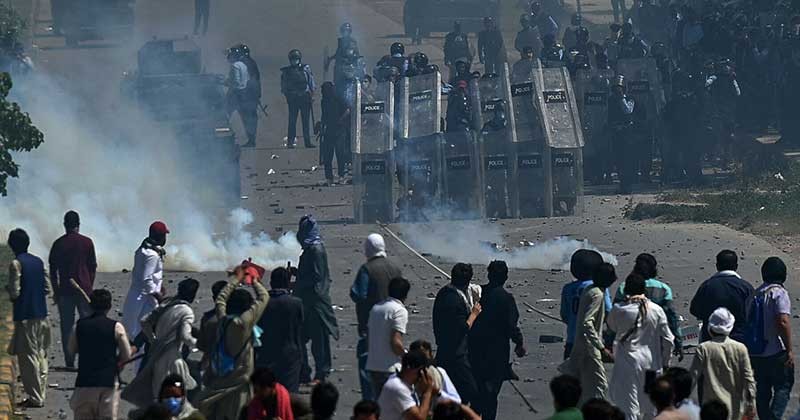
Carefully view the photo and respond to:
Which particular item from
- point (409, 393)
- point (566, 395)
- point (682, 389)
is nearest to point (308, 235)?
point (409, 393)

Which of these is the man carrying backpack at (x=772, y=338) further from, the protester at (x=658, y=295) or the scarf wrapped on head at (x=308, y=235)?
the scarf wrapped on head at (x=308, y=235)

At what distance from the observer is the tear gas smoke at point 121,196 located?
19766mm

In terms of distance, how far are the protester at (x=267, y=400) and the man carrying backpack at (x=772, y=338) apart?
3.73 metres

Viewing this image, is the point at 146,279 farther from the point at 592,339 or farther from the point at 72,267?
the point at 592,339

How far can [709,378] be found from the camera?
434 inches

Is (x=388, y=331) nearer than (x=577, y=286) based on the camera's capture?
Yes

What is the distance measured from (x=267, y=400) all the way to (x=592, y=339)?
281 cm

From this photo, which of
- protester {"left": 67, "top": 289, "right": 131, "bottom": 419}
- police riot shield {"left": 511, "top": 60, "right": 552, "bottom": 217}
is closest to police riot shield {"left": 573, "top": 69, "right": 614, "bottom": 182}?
police riot shield {"left": 511, "top": 60, "right": 552, "bottom": 217}

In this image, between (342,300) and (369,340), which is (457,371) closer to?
(369,340)

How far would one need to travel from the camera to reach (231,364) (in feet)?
37.7

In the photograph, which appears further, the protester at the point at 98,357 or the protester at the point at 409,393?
the protester at the point at 98,357

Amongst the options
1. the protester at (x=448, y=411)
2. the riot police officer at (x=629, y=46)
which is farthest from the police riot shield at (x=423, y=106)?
the protester at (x=448, y=411)

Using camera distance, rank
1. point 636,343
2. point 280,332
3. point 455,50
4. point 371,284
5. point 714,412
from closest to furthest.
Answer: point 714,412, point 636,343, point 280,332, point 371,284, point 455,50

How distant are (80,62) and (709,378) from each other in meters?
29.6
